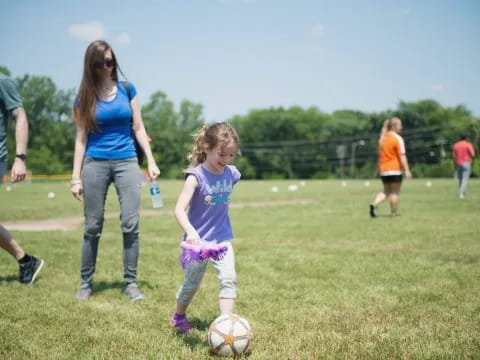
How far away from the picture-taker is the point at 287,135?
9694 cm

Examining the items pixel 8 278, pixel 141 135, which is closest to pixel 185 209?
pixel 141 135

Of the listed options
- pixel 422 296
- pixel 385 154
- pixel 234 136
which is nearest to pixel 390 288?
pixel 422 296

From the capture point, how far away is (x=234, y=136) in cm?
381

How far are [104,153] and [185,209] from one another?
167 centimetres

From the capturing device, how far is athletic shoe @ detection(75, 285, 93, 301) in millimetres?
4971

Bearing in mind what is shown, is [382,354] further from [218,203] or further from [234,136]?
[234,136]

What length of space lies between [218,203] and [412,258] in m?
4.00

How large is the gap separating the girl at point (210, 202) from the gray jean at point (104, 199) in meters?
1.26

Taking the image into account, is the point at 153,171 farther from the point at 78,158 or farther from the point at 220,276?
the point at 220,276

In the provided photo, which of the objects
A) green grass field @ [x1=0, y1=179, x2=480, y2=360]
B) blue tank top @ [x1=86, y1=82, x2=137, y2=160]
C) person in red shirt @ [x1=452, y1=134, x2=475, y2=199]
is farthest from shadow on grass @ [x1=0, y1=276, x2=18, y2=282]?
person in red shirt @ [x1=452, y1=134, x2=475, y2=199]

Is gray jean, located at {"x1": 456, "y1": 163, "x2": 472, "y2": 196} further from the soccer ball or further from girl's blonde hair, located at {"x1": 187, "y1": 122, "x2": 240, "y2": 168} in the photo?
the soccer ball

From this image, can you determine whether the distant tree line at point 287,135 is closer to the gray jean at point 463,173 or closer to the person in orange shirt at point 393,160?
the gray jean at point 463,173

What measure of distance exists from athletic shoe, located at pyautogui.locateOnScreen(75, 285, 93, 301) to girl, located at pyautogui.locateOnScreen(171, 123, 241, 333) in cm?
141

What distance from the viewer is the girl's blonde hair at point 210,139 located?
12.3 ft
